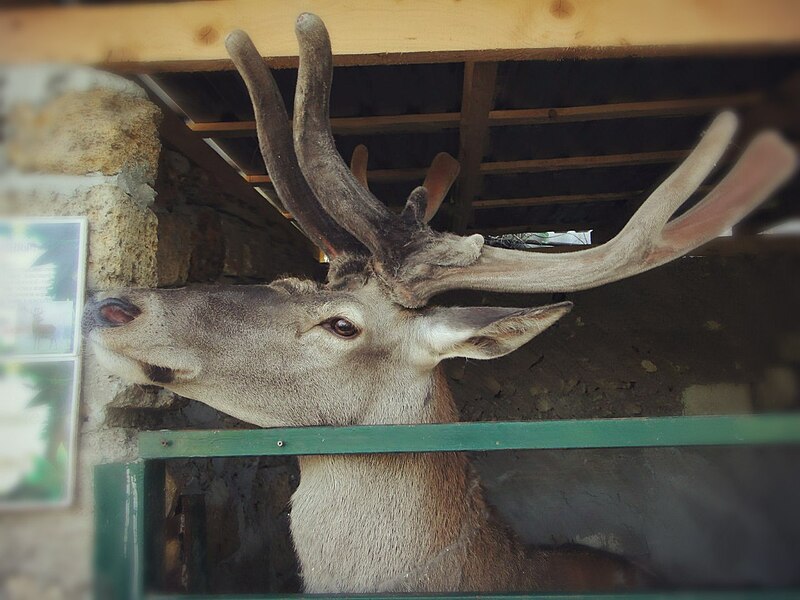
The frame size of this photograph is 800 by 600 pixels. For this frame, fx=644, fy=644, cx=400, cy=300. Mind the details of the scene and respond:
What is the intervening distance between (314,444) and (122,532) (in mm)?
525

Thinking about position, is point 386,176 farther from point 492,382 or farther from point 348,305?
point 348,305

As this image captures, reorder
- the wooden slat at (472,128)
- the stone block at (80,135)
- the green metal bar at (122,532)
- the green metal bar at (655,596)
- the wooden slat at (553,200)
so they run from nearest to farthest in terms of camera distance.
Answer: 1. the green metal bar at (655,596)
2. the green metal bar at (122,532)
3. the stone block at (80,135)
4. the wooden slat at (472,128)
5. the wooden slat at (553,200)

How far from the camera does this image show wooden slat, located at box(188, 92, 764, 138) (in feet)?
9.93

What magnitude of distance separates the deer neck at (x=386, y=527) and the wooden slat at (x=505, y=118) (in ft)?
5.10

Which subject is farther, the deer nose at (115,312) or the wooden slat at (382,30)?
the wooden slat at (382,30)

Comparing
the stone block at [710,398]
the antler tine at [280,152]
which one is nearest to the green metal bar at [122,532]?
the antler tine at [280,152]

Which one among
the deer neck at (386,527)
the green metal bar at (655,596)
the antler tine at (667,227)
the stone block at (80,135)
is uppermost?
the stone block at (80,135)

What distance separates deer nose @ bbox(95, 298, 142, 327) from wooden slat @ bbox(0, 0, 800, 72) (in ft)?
2.83

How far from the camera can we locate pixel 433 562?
207 centimetres

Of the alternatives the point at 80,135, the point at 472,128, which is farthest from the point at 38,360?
the point at 472,128

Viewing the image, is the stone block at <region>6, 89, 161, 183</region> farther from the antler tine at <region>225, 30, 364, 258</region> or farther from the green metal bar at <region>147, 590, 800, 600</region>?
the green metal bar at <region>147, 590, 800, 600</region>

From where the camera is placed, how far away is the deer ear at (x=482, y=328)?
6.45 feet

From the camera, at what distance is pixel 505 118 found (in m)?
3.15

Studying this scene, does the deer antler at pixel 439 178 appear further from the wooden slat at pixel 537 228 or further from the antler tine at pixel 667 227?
the wooden slat at pixel 537 228
